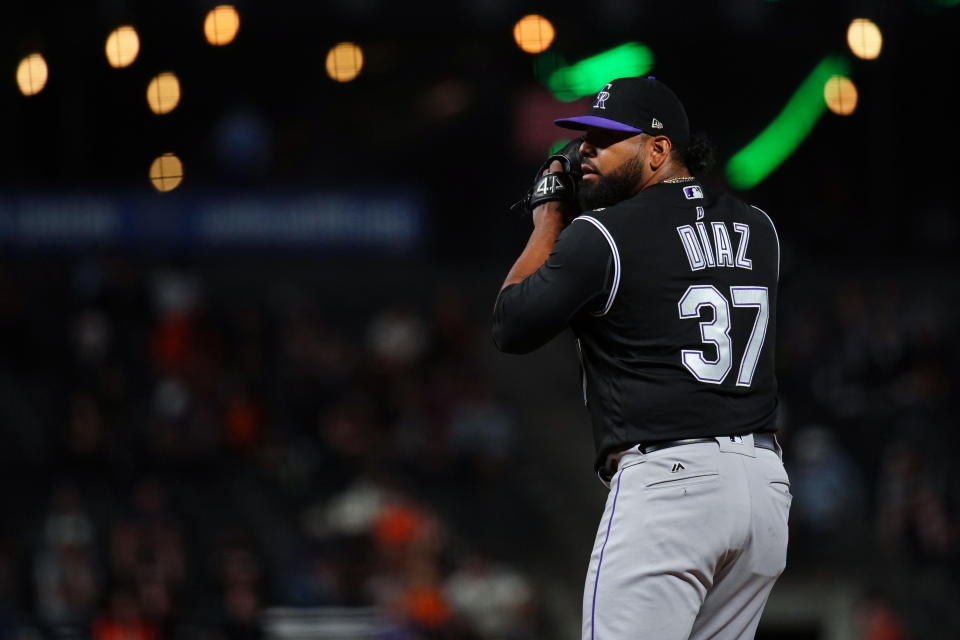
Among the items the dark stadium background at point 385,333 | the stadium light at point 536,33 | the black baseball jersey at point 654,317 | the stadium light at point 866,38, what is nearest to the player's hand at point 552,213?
the black baseball jersey at point 654,317

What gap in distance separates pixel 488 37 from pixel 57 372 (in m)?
5.88

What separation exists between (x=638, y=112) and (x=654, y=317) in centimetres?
47

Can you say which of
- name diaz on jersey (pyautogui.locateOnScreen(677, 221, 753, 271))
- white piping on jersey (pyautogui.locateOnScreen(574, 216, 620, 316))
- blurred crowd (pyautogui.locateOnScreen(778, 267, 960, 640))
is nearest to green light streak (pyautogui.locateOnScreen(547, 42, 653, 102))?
name diaz on jersey (pyautogui.locateOnScreen(677, 221, 753, 271))

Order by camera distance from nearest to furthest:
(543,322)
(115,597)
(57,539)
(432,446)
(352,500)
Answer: (543,322) < (115,597) < (57,539) < (352,500) < (432,446)

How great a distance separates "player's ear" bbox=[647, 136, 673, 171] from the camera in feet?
10.3

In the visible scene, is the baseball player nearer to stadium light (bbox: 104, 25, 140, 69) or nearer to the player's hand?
the player's hand

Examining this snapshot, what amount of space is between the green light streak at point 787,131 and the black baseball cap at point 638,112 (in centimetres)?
380

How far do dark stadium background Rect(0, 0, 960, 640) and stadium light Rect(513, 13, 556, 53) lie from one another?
131 millimetres

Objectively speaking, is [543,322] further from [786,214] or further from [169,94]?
[786,214]

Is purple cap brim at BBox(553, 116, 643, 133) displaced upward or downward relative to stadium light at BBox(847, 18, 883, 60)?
downward

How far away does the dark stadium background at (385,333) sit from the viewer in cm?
924

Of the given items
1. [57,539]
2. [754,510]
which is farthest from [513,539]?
[754,510]

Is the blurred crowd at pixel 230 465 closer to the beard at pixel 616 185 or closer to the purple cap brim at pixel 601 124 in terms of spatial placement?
the beard at pixel 616 185

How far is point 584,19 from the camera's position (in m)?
9.27
